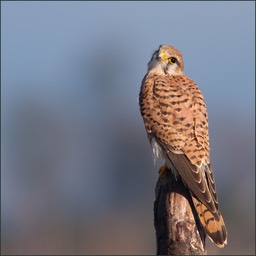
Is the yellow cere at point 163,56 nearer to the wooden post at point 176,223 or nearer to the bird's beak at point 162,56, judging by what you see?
the bird's beak at point 162,56

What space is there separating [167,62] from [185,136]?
1.24 m

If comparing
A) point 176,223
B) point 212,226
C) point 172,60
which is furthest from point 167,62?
point 176,223

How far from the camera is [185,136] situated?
27.8 feet

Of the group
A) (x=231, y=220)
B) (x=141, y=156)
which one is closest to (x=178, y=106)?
(x=231, y=220)

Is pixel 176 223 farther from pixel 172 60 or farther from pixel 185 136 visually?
pixel 172 60

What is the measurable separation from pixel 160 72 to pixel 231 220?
612cm

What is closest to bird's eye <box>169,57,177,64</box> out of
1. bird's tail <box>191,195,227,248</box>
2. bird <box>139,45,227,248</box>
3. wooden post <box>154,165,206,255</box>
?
bird <box>139,45,227,248</box>

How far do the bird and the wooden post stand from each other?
111 millimetres

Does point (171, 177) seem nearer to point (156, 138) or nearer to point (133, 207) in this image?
point (156, 138)

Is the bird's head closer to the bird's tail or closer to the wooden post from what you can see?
the wooden post

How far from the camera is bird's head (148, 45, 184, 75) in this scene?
9523 millimetres

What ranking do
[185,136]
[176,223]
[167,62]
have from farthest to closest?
[167,62]
[185,136]
[176,223]

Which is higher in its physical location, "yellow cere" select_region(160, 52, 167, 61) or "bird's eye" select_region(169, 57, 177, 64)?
"yellow cere" select_region(160, 52, 167, 61)

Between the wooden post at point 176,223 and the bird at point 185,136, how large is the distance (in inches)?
4.4
